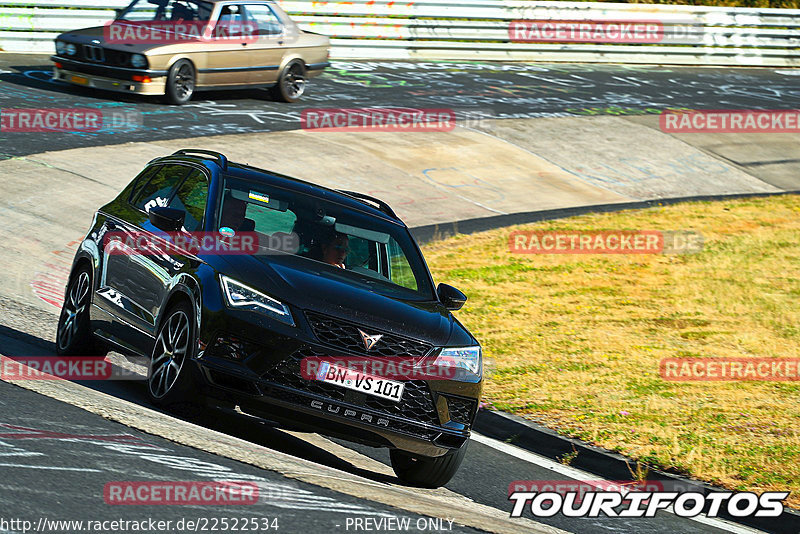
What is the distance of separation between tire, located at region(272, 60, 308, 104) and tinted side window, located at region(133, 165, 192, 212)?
44.3 feet

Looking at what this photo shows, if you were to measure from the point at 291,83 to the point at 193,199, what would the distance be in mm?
14513

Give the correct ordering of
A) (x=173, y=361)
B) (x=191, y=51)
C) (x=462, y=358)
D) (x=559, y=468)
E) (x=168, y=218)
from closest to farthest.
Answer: (x=173, y=361) < (x=462, y=358) < (x=168, y=218) < (x=559, y=468) < (x=191, y=51)

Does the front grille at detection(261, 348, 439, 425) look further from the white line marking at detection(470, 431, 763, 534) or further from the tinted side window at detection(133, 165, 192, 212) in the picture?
the tinted side window at detection(133, 165, 192, 212)

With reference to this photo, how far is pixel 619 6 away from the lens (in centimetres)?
3103

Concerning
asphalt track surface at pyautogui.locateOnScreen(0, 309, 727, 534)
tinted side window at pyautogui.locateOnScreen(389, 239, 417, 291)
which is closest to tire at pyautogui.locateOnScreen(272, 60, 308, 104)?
tinted side window at pyautogui.locateOnScreen(389, 239, 417, 291)

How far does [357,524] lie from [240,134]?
1412cm

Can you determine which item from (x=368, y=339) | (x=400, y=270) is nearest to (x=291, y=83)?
(x=400, y=270)

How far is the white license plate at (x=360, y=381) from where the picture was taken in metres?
6.35

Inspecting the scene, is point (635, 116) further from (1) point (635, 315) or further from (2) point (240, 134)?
(1) point (635, 315)

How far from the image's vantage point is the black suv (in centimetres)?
638

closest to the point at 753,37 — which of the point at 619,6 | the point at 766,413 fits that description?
the point at 619,6

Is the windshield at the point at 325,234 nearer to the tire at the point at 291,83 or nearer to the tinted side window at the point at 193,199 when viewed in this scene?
the tinted side window at the point at 193,199

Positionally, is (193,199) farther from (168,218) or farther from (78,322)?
(78,322)

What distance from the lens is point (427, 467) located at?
7008 millimetres
